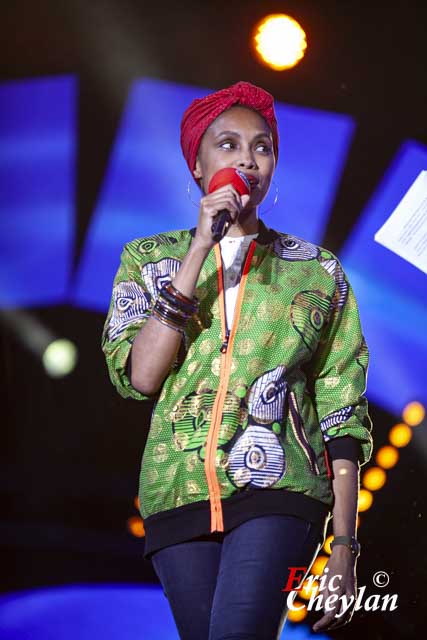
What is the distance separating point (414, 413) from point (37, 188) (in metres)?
1.53

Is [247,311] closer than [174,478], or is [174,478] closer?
[174,478]

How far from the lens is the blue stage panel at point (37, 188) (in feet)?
9.72

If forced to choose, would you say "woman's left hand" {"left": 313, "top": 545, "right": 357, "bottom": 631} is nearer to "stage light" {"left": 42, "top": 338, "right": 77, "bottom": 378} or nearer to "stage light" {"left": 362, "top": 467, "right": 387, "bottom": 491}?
"stage light" {"left": 362, "top": 467, "right": 387, "bottom": 491}

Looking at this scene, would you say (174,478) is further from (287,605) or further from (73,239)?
(73,239)

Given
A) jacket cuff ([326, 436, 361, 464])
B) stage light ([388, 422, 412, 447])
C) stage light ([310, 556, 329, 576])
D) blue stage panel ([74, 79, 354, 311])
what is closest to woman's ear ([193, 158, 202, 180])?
jacket cuff ([326, 436, 361, 464])

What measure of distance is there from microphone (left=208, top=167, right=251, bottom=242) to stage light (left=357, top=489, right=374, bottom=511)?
4.74 feet

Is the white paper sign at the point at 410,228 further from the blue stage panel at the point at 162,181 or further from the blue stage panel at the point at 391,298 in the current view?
the blue stage panel at the point at 162,181

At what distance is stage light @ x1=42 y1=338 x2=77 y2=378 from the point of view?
2.93m

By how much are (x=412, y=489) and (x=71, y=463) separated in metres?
1.15

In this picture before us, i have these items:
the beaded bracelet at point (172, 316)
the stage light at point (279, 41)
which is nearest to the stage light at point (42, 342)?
the stage light at point (279, 41)

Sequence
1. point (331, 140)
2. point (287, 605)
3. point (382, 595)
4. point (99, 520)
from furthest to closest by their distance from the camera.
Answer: point (331, 140), point (99, 520), point (382, 595), point (287, 605)

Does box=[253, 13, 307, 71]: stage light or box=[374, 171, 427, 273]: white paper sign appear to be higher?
box=[253, 13, 307, 71]: stage light

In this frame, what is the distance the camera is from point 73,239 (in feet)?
9.84

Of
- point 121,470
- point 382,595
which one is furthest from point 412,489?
point 121,470
